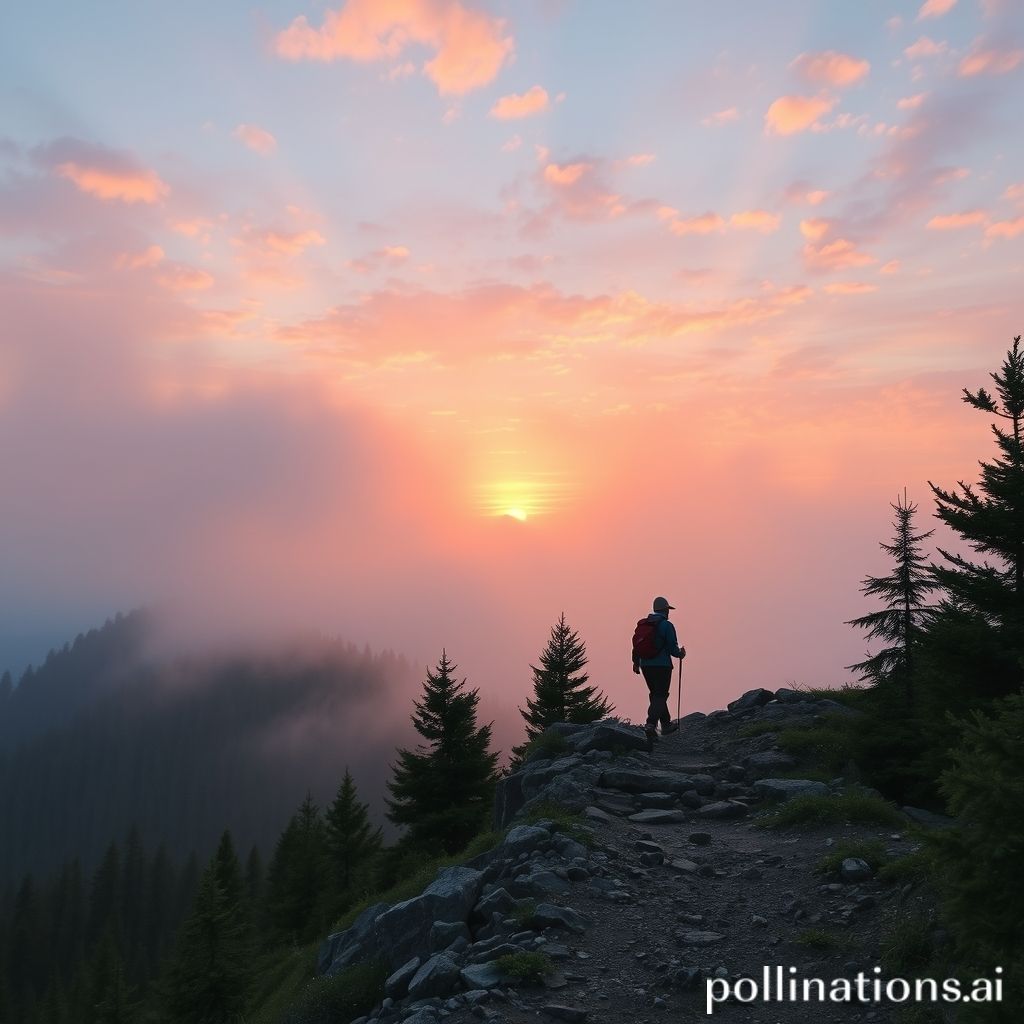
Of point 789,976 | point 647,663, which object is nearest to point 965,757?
point 789,976

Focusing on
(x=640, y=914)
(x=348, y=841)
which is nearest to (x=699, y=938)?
(x=640, y=914)

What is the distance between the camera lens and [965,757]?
263 inches

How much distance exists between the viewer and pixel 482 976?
8523mm

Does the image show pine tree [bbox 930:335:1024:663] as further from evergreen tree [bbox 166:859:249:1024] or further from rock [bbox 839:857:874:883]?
evergreen tree [bbox 166:859:249:1024]

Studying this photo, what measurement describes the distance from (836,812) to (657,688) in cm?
635

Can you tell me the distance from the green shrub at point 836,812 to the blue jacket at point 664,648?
5.14 metres

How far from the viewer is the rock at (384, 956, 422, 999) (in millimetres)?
9784

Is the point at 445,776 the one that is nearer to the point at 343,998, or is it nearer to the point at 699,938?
the point at 343,998

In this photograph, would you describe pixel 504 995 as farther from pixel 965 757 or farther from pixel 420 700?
pixel 420 700

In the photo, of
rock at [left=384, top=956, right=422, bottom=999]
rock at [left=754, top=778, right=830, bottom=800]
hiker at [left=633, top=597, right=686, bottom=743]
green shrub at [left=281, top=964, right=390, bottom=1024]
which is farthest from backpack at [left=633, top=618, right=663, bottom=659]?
rock at [left=384, top=956, right=422, bottom=999]

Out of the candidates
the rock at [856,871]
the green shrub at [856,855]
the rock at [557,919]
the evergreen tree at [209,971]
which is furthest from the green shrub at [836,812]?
the evergreen tree at [209,971]

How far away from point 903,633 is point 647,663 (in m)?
7.23

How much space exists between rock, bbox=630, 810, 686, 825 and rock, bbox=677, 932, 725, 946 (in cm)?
474

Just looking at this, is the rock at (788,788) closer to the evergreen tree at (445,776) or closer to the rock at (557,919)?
the rock at (557,919)
